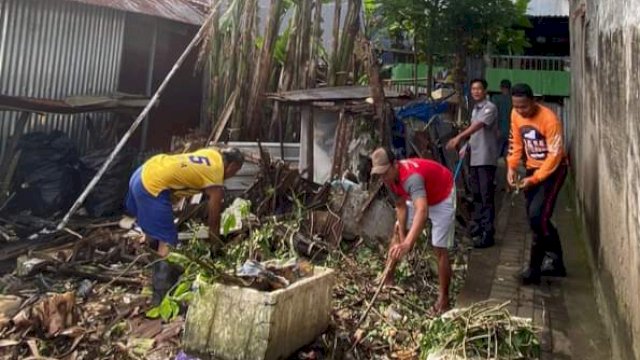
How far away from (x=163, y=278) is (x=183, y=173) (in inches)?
34.0

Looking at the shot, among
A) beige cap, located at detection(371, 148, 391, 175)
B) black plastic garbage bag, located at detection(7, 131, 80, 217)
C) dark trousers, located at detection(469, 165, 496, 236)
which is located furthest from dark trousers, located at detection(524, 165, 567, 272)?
black plastic garbage bag, located at detection(7, 131, 80, 217)

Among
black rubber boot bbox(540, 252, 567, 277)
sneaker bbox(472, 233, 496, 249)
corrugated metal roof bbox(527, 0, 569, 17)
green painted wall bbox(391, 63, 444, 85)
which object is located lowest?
black rubber boot bbox(540, 252, 567, 277)

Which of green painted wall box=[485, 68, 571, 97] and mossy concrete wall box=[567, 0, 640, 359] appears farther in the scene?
green painted wall box=[485, 68, 571, 97]

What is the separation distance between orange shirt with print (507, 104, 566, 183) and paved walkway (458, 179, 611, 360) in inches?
38.7

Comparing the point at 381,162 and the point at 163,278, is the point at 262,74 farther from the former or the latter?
the point at 381,162

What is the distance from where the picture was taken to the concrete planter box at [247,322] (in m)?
3.46

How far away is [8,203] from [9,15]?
2660 millimetres

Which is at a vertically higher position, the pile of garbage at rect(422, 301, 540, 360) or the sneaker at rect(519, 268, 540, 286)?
the sneaker at rect(519, 268, 540, 286)

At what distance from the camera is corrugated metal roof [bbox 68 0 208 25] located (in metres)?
9.16

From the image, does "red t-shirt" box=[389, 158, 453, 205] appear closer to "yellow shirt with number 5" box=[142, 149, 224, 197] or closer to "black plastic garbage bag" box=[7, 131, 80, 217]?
"yellow shirt with number 5" box=[142, 149, 224, 197]

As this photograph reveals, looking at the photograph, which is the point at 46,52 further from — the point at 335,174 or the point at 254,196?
the point at 335,174

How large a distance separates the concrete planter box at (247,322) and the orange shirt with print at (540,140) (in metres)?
2.35

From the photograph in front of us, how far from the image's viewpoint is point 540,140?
4984 mm

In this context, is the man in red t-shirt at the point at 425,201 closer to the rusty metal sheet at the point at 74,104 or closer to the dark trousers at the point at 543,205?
the dark trousers at the point at 543,205
